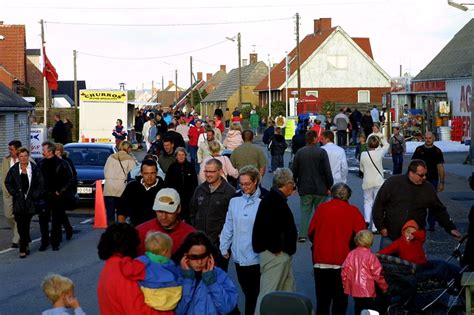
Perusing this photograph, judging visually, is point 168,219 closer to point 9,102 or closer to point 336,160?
point 336,160

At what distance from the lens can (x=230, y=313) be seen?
7.05 metres

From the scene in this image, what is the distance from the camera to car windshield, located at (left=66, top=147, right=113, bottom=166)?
78.3 feet

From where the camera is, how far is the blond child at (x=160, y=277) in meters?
6.78

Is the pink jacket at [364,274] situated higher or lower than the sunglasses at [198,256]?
lower

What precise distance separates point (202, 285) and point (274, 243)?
2.38 meters

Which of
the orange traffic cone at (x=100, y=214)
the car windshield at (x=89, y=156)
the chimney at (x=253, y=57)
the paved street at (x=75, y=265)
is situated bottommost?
the paved street at (x=75, y=265)

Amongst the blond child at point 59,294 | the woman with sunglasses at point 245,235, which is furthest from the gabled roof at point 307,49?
the blond child at point 59,294

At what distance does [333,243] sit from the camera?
32.8 ft

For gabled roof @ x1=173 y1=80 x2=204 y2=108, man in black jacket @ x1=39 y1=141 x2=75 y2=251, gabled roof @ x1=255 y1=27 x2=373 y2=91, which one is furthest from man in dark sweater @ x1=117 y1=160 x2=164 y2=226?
gabled roof @ x1=173 y1=80 x2=204 y2=108

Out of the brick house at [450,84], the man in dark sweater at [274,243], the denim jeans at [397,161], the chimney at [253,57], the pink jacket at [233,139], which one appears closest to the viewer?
the man in dark sweater at [274,243]

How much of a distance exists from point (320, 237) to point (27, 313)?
3.48 meters

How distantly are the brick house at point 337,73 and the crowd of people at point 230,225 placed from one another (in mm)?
65971

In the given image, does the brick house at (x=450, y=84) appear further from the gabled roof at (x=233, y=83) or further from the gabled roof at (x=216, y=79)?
the gabled roof at (x=216, y=79)

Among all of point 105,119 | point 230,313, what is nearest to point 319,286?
point 230,313
